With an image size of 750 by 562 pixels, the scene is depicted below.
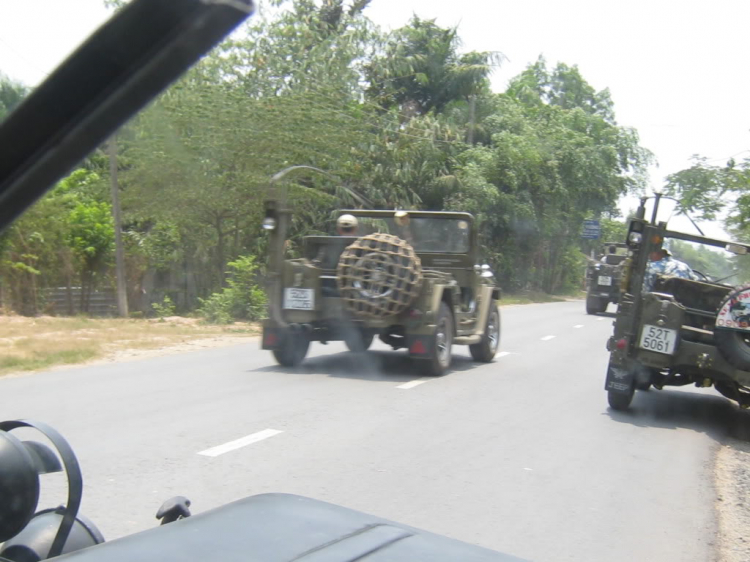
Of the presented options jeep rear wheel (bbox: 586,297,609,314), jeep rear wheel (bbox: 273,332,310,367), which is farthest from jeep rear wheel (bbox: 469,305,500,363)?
jeep rear wheel (bbox: 586,297,609,314)

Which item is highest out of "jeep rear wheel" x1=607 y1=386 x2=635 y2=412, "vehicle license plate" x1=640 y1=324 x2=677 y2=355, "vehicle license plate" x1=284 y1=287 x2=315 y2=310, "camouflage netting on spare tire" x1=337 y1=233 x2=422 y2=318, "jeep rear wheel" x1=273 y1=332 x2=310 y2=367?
"camouflage netting on spare tire" x1=337 y1=233 x2=422 y2=318

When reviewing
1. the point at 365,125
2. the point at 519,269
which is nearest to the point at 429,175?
the point at 365,125

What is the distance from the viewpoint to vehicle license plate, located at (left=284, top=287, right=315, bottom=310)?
10.4 meters

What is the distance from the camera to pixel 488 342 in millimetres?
12219

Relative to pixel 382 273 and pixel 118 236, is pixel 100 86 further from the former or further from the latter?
pixel 118 236

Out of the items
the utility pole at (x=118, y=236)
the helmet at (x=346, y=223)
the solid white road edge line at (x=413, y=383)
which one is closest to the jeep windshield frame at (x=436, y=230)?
the helmet at (x=346, y=223)

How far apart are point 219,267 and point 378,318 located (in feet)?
40.3

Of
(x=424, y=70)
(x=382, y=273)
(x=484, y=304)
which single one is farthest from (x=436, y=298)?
(x=424, y=70)

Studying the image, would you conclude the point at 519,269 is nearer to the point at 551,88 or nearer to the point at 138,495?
the point at 551,88

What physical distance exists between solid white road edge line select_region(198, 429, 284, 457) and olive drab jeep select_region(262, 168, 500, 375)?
10.1 ft

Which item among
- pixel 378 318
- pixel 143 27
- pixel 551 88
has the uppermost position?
pixel 551 88

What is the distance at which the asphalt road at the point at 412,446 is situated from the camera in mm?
5023

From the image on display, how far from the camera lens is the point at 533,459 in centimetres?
657

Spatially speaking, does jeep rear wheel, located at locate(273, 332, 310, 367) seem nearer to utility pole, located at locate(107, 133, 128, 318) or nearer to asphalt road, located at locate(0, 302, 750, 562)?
asphalt road, located at locate(0, 302, 750, 562)
